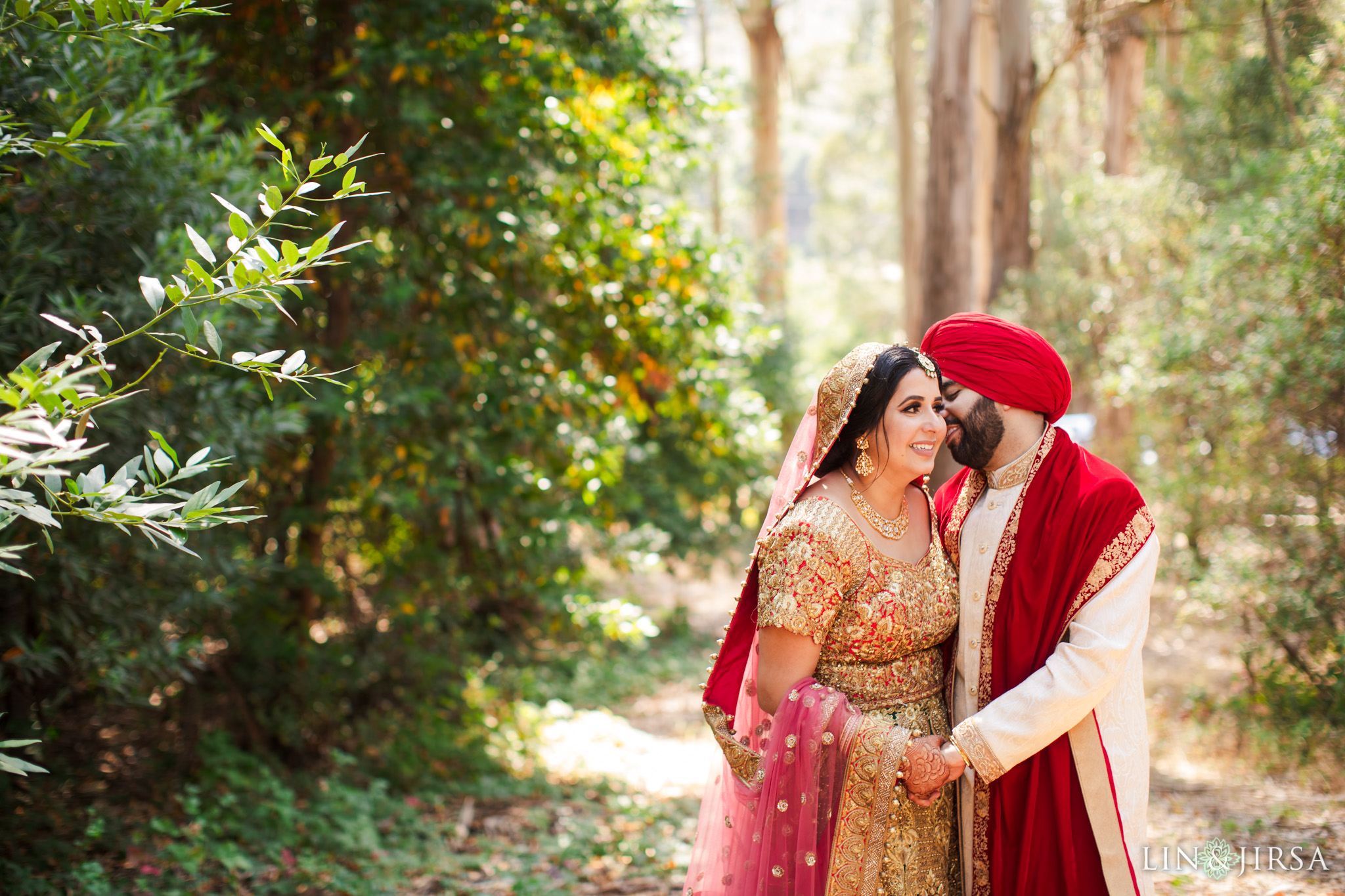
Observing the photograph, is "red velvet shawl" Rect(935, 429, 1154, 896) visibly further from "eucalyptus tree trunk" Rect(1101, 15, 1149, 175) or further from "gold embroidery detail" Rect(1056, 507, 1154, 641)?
"eucalyptus tree trunk" Rect(1101, 15, 1149, 175)

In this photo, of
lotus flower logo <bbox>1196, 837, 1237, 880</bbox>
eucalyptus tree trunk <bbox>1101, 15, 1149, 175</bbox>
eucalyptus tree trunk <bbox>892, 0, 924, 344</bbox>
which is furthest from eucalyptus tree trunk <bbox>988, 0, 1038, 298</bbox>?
lotus flower logo <bbox>1196, 837, 1237, 880</bbox>

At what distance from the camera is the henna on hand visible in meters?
2.38

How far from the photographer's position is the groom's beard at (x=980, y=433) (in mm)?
2576

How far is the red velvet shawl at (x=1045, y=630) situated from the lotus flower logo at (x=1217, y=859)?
1983 millimetres

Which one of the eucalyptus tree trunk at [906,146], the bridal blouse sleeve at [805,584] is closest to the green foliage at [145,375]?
the bridal blouse sleeve at [805,584]

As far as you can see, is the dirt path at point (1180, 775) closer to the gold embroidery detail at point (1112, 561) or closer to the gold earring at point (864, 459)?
the gold earring at point (864, 459)

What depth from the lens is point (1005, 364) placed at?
2537 mm

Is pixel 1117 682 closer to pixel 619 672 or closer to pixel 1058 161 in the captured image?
pixel 619 672

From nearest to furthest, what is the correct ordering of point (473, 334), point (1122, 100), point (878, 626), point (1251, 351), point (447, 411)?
1. point (878, 626)
2. point (447, 411)
3. point (473, 334)
4. point (1251, 351)
5. point (1122, 100)

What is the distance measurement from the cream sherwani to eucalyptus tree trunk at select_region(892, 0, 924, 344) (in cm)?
853

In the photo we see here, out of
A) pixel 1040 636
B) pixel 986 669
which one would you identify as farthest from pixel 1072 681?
pixel 986 669

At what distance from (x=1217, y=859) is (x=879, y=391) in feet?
10.0

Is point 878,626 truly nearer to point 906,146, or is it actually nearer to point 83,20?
point 83,20

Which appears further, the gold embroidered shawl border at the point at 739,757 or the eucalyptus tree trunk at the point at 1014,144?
the eucalyptus tree trunk at the point at 1014,144
